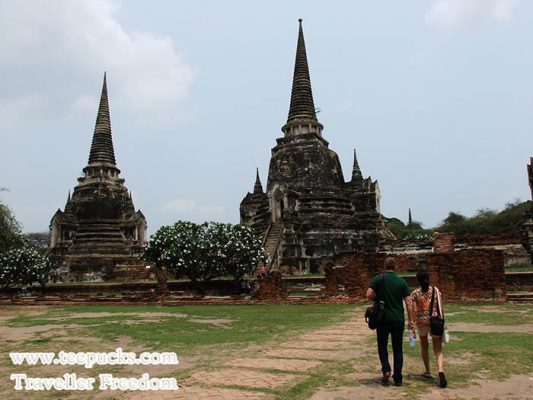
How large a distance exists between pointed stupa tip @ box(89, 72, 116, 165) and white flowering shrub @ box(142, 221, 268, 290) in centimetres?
2336

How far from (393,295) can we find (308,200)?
27.7 m

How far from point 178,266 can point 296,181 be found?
15390mm

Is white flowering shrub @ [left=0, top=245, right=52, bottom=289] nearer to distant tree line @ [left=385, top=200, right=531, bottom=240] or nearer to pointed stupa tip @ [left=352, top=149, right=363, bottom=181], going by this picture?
pointed stupa tip @ [left=352, top=149, right=363, bottom=181]

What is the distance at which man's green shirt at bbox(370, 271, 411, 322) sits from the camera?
6.14 m

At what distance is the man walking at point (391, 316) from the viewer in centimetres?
589

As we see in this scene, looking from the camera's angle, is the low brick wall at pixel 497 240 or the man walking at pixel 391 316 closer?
the man walking at pixel 391 316

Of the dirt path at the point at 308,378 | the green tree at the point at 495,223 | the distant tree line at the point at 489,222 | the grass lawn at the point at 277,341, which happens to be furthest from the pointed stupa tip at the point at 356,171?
the dirt path at the point at 308,378

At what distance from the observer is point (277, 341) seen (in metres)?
9.28

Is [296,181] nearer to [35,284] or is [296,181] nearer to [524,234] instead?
[524,234]

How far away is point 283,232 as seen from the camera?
31312 mm

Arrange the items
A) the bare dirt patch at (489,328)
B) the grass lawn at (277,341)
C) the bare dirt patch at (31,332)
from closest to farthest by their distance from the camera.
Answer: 1. the grass lawn at (277,341)
2. the bare dirt patch at (489,328)
3. the bare dirt patch at (31,332)

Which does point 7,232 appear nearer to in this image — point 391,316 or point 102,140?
point 102,140

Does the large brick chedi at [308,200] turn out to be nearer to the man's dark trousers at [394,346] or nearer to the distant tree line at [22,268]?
the distant tree line at [22,268]

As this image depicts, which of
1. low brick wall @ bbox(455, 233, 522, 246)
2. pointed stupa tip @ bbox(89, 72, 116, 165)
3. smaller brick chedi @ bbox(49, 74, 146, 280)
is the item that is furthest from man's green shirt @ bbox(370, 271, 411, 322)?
pointed stupa tip @ bbox(89, 72, 116, 165)
